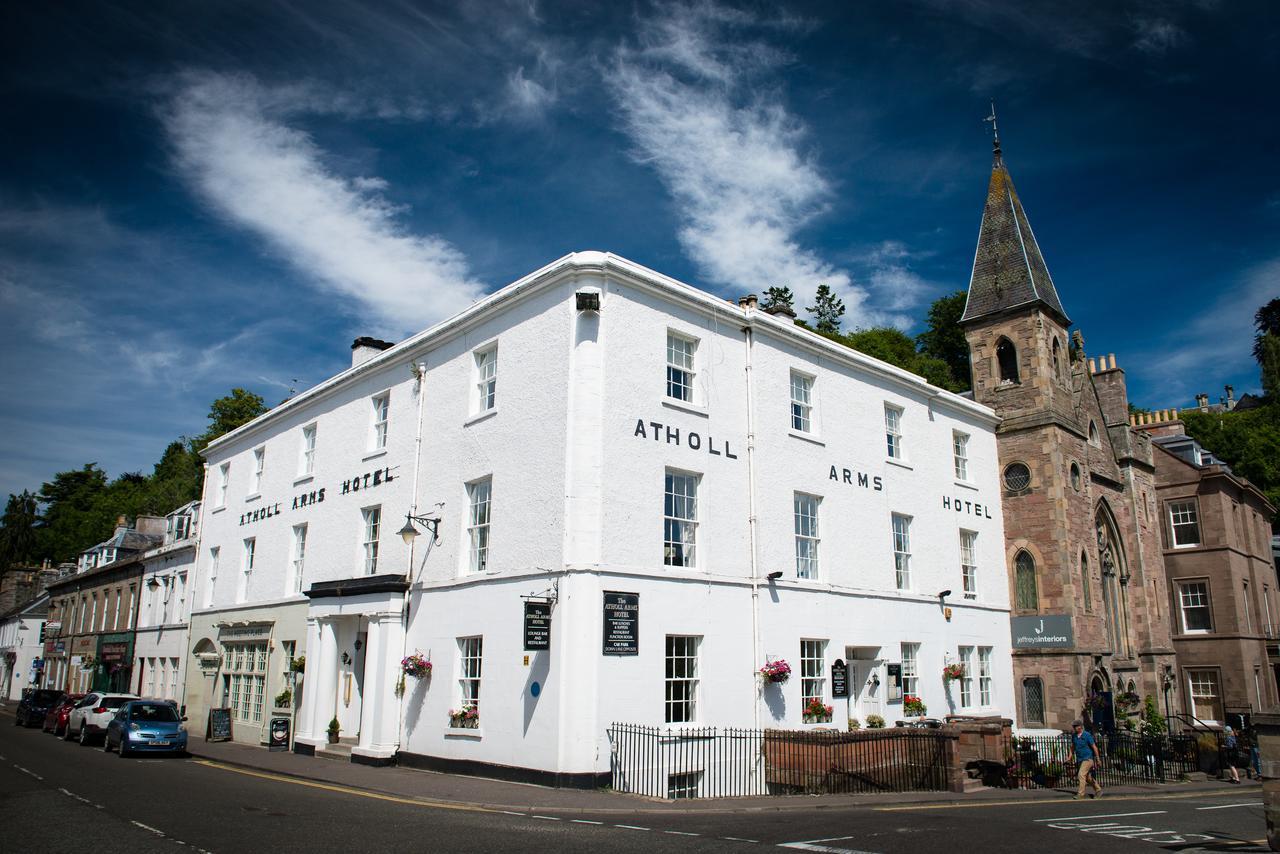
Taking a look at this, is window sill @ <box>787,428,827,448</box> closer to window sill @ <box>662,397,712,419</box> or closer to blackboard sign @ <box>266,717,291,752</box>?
window sill @ <box>662,397,712,419</box>

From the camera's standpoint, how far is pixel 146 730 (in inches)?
842

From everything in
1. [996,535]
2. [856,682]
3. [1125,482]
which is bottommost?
[856,682]

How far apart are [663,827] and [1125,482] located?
2890cm

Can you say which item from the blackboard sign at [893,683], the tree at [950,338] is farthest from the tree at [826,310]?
the blackboard sign at [893,683]

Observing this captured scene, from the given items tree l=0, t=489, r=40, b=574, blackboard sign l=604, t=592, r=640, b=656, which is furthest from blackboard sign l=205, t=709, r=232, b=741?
tree l=0, t=489, r=40, b=574

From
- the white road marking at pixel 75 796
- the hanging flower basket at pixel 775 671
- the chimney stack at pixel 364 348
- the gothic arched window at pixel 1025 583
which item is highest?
the chimney stack at pixel 364 348

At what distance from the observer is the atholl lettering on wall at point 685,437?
1772 centimetres

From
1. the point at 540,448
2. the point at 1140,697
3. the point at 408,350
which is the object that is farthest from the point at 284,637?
the point at 1140,697

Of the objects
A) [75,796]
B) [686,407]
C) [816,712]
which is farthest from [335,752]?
[686,407]

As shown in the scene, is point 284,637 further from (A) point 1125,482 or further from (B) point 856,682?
(A) point 1125,482

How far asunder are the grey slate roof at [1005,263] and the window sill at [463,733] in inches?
940

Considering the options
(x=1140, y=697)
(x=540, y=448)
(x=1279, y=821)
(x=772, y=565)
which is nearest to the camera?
(x=1279, y=821)

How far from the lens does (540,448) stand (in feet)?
57.2

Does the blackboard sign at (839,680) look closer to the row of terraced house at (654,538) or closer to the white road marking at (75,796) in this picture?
the row of terraced house at (654,538)
